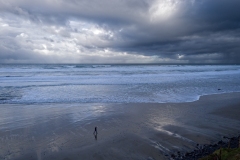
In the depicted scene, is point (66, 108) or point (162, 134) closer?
point (162, 134)

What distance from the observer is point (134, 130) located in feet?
26.5

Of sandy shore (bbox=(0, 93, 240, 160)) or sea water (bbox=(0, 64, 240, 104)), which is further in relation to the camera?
sea water (bbox=(0, 64, 240, 104))

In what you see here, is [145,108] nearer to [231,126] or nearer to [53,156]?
[231,126]

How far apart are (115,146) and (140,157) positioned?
1.12m

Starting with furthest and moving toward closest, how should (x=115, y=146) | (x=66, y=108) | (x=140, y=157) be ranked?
(x=66, y=108) → (x=115, y=146) → (x=140, y=157)

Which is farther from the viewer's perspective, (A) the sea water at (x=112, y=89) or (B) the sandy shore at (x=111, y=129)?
(A) the sea water at (x=112, y=89)

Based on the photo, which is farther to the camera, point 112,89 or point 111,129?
point 112,89

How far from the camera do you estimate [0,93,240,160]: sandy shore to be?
630 centimetres

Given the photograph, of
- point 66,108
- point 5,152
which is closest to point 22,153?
point 5,152

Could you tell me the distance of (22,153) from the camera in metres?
6.19

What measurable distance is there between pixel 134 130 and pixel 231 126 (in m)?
4.71

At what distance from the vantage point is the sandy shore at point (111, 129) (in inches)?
248

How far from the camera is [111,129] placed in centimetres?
829

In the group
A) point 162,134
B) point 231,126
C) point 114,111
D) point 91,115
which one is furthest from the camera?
point 114,111
